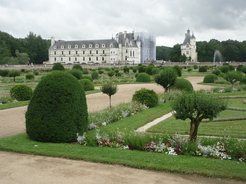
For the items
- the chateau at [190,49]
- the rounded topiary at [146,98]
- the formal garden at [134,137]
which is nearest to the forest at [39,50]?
the chateau at [190,49]

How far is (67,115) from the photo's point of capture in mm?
7961

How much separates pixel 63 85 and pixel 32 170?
305 cm

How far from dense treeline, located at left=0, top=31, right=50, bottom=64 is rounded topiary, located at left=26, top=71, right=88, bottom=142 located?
6364 cm

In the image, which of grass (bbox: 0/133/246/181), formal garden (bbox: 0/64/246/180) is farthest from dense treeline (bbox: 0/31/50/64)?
grass (bbox: 0/133/246/181)

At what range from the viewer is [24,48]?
265 feet

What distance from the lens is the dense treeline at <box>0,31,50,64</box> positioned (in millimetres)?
71438

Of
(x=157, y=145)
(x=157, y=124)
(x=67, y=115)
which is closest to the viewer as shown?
(x=157, y=145)

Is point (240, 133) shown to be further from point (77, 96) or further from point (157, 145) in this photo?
point (77, 96)

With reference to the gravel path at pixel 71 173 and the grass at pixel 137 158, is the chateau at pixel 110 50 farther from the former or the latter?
the gravel path at pixel 71 173

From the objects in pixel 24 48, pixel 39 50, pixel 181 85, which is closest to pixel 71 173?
pixel 181 85

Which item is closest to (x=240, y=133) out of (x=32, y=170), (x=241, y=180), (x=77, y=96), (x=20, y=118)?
(x=241, y=180)

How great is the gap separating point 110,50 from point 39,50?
23.0 meters

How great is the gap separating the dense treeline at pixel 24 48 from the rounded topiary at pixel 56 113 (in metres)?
63.6

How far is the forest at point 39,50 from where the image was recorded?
71562 mm
